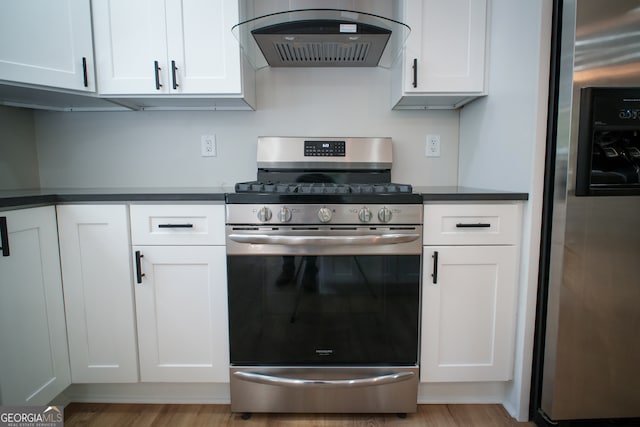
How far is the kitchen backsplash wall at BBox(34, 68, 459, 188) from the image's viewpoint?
171 centimetres

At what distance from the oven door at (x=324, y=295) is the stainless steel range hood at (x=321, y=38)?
80 centimetres

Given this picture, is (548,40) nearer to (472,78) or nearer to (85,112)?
(472,78)

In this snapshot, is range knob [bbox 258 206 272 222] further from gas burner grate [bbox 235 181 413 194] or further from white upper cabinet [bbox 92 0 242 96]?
white upper cabinet [bbox 92 0 242 96]

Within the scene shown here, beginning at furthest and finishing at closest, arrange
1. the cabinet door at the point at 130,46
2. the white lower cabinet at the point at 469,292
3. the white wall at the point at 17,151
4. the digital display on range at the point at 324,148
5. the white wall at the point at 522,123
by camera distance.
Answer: the digital display on range at the point at 324,148
the white wall at the point at 17,151
the cabinet door at the point at 130,46
the white lower cabinet at the point at 469,292
the white wall at the point at 522,123

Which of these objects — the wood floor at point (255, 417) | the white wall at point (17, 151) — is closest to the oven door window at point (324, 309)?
the wood floor at point (255, 417)

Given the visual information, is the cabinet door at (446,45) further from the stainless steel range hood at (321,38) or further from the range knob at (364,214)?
the range knob at (364,214)

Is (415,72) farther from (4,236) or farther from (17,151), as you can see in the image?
(17,151)

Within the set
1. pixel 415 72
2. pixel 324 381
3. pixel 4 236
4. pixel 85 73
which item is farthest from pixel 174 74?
pixel 324 381

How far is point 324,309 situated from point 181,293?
0.59 meters

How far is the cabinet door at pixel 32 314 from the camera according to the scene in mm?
1056

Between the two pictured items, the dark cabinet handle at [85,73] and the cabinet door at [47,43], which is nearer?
the cabinet door at [47,43]

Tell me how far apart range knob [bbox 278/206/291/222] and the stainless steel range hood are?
717mm

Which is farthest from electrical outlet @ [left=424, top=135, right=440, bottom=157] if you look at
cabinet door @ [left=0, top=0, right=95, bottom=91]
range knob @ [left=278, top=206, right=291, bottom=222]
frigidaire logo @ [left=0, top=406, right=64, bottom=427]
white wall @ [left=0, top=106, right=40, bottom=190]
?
white wall @ [left=0, top=106, right=40, bottom=190]

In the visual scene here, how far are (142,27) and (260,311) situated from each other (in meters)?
1.36
